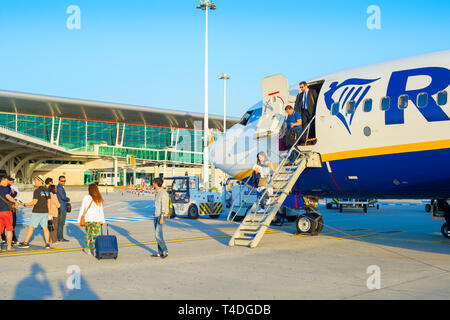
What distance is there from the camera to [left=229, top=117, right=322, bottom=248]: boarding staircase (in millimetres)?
12782

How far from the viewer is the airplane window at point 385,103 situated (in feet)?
40.1

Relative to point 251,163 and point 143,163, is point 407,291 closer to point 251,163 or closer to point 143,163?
point 251,163

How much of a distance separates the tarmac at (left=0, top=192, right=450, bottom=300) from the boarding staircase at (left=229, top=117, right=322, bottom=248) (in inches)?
18.5

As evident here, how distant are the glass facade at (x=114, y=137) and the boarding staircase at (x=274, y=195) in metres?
73.5

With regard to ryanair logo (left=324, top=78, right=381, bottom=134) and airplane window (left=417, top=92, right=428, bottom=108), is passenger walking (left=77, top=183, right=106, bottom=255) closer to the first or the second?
ryanair logo (left=324, top=78, right=381, bottom=134)

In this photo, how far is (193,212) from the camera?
24.1 m

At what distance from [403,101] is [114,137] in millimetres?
86264

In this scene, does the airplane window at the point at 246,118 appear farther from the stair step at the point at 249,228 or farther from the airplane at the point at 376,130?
the stair step at the point at 249,228

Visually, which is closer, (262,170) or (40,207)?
(40,207)

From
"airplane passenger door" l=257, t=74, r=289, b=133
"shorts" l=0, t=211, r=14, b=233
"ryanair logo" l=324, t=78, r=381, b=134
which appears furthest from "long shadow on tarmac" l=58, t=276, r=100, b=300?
"airplane passenger door" l=257, t=74, r=289, b=133

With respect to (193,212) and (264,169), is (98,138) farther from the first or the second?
(264,169)

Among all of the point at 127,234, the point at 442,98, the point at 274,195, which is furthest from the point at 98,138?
the point at 442,98

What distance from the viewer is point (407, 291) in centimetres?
731

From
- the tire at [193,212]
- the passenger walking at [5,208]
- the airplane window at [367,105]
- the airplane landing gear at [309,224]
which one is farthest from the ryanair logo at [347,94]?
the tire at [193,212]
